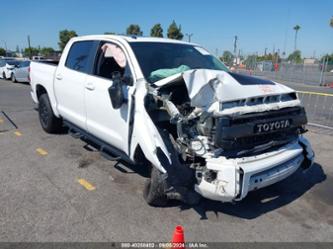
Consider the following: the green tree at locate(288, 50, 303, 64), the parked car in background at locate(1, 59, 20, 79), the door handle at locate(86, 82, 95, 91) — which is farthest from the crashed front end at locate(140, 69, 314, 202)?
the green tree at locate(288, 50, 303, 64)

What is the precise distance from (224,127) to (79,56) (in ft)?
10.3

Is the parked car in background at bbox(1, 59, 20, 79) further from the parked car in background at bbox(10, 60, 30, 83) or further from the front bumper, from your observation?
the front bumper

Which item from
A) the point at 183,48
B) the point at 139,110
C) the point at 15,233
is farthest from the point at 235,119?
the point at 15,233

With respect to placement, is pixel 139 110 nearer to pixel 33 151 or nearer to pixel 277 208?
pixel 277 208

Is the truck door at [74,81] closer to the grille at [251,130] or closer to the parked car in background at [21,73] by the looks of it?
the grille at [251,130]

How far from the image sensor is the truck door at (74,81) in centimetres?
479

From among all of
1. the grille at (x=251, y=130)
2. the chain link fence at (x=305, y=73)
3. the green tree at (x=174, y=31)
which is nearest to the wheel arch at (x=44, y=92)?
the grille at (x=251, y=130)

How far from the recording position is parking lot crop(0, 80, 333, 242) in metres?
3.16

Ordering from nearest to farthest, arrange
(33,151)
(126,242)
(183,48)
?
(126,242) < (183,48) < (33,151)

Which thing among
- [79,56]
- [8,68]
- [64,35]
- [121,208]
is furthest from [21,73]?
[64,35]

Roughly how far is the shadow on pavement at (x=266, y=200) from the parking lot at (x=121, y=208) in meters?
0.01

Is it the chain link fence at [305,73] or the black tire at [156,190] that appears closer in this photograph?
the black tire at [156,190]

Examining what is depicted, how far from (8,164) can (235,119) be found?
3.73 meters

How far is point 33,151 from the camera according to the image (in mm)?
5527
